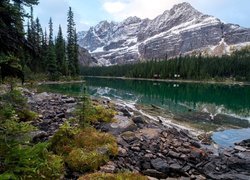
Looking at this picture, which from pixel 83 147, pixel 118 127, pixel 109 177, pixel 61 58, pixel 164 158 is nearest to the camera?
pixel 109 177

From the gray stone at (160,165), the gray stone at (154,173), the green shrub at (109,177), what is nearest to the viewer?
the green shrub at (109,177)

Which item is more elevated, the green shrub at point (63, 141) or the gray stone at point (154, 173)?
the green shrub at point (63, 141)

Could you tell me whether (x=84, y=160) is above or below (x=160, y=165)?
above

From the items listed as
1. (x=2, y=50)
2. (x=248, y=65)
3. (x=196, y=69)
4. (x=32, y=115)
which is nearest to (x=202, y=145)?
(x=32, y=115)

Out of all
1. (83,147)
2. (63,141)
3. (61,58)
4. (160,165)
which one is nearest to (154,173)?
(160,165)

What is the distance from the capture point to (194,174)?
1700cm

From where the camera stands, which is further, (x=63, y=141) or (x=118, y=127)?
(x=118, y=127)

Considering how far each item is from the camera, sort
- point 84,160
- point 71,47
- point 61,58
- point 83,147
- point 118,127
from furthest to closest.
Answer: point 71,47
point 61,58
point 118,127
point 83,147
point 84,160

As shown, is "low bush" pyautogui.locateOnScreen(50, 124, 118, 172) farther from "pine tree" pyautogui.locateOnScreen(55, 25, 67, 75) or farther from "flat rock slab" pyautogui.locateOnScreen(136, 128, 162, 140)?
"pine tree" pyautogui.locateOnScreen(55, 25, 67, 75)

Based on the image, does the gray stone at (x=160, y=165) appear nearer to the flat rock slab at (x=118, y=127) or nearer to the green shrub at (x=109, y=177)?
the green shrub at (x=109, y=177)

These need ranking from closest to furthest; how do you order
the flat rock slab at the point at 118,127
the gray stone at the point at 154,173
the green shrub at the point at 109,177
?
the green shrub at the point at 109,177, the gray stone at the point at 154,173, the flat rock slab at the point at 118,127

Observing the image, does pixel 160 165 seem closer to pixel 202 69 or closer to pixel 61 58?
pixel 61 58

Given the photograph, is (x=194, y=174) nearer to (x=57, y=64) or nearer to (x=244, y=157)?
(x=244, y=157)

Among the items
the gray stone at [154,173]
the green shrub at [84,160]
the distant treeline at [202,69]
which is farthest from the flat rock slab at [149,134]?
the distant treeline at [202,69]
